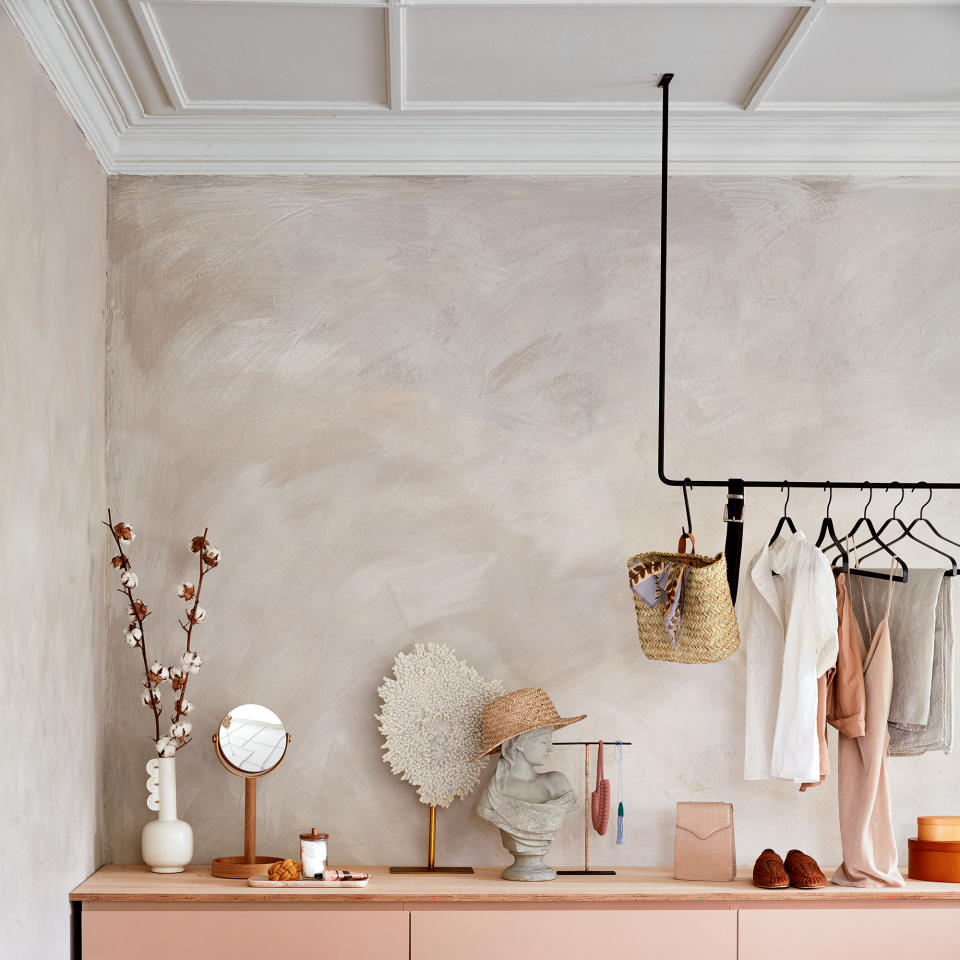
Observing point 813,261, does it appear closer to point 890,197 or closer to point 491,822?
point 890,197

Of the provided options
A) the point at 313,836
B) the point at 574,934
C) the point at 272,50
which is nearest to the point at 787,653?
the point at 574,934

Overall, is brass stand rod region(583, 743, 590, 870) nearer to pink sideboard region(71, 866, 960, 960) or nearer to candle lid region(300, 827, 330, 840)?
pink sideboard region(71, 866, 960, 960)

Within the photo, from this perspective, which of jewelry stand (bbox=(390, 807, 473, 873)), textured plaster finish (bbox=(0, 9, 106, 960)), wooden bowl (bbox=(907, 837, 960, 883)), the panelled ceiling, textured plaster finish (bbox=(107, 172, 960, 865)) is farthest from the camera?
textured plaster finish (bbox=(107, 172, 960, 865))

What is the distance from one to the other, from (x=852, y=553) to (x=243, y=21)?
7.23ft

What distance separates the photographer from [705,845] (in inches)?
108

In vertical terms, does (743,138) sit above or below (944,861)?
above

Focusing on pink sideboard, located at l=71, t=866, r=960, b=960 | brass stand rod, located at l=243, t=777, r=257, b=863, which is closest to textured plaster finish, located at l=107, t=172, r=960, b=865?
brass stand rod, located at l=243, t=777, r=257, b=863

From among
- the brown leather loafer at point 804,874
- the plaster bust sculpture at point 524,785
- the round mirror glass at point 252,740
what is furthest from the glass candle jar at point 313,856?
the brown leather loafer at point 804,874

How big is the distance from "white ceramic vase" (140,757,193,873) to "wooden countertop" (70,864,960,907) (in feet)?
0.18

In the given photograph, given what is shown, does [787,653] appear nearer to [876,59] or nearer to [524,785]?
[524,785]

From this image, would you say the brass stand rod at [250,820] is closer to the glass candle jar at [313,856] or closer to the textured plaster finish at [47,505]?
the glass candle jar at [313,856]

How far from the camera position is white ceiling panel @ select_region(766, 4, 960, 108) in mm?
2498

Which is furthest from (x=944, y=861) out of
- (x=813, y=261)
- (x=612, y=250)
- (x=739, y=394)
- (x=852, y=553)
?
(x=612, y=250)

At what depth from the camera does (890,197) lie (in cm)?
315
